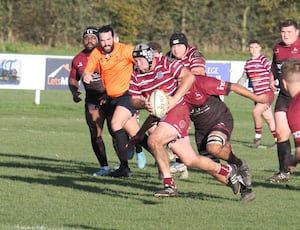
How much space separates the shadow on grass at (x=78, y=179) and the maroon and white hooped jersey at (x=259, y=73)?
17.3 feet

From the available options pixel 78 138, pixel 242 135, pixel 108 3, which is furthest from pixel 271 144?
pixel 108 3

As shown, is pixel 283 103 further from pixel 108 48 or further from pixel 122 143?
pixel 108 48

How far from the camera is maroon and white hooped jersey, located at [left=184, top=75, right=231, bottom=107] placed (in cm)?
1148

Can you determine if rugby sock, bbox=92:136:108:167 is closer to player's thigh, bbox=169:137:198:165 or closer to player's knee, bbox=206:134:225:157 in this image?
player's knee, bbox=206:134:225:157

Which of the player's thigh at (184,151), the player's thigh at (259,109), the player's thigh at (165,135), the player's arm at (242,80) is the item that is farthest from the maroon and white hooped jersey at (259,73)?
the player's thigh at (165,135)

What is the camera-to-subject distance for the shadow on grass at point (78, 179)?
11.7m

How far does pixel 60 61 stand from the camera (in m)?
27.7

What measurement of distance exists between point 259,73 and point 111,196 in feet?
29.8

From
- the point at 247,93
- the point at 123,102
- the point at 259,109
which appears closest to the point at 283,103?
the point at 123,102

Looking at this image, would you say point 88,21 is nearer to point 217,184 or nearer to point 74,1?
point 74,1

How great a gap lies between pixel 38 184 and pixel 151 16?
37.8 m

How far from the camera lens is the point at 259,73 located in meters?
19.9

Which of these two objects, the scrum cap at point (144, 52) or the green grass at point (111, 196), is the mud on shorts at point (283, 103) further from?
the scrum cap at point (144, 52)

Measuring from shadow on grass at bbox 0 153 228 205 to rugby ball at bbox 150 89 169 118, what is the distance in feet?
→ 3.39
